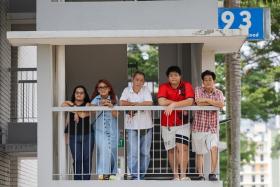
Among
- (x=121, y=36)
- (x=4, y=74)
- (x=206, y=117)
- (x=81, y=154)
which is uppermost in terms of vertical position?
(x=121, y=36)

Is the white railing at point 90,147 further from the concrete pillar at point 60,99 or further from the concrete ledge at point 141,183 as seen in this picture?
the concrete ledge at point 141,183

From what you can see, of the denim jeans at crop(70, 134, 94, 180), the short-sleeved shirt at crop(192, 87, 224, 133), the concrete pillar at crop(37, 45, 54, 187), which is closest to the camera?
the short-sleeved shirt at crop(192, 87, 224, 133)

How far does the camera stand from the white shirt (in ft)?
43.6

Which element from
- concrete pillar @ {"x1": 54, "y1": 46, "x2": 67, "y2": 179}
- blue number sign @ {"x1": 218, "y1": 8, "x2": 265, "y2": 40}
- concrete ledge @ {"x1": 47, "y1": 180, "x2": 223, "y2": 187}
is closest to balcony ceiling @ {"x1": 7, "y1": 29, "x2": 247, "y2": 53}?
concrete pillar @ {"x1": 54, "y1": 46, "x2": 67, "y2": 179}

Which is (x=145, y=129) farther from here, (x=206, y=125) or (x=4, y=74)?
(x=4, y=74)

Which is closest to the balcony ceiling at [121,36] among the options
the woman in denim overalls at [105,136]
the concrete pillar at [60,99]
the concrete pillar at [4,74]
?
the concrete pillar at [60,99]

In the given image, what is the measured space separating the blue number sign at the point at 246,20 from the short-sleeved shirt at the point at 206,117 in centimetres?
282

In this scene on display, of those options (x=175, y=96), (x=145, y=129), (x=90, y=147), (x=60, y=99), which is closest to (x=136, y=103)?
(x=145, y=129)

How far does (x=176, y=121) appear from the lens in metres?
13.3

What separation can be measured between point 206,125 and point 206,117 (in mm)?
143

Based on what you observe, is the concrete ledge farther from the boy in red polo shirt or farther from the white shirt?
the white shirt

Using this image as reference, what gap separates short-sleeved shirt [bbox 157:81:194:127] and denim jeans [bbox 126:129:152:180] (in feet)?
1.01

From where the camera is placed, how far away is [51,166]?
44.5 ft

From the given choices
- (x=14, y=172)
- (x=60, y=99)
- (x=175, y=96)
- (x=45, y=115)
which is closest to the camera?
(x=175, y=96)
